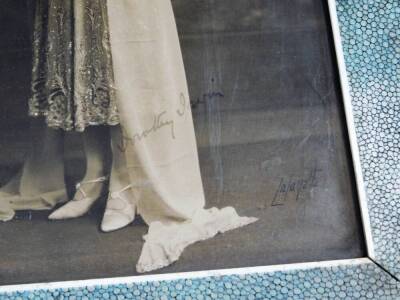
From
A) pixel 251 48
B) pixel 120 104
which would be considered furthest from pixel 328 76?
pixel 120 104

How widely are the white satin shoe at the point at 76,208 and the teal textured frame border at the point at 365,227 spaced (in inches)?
5.9

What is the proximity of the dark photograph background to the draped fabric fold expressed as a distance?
2 centimetres

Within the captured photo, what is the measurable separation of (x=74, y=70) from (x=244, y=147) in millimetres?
425

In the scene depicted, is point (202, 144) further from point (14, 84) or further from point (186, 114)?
point (14, 84)

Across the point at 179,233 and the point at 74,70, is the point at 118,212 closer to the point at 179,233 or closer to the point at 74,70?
the point at 179,233

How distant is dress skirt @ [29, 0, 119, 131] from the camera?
4.13 feet

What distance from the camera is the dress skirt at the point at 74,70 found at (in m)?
1.26

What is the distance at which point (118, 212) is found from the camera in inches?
48.8

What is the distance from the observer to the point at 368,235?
1.24 meters

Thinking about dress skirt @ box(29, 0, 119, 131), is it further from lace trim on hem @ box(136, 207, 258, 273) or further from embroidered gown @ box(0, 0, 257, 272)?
lace trim on hem @ box(136, 207, 258, 273)

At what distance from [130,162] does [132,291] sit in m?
0.28
